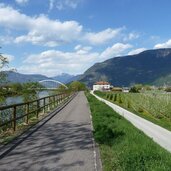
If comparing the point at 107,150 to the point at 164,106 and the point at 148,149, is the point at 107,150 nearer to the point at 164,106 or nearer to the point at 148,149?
the point at 148,149

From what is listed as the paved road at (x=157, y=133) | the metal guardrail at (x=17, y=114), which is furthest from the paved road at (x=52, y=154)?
the paved road at (x=157, y=133)

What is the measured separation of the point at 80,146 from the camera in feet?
40.1

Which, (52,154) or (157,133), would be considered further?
(157,133)

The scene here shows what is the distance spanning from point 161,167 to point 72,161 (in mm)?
3037

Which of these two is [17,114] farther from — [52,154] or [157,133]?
[52,154]

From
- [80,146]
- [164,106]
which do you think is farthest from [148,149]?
[164,106]

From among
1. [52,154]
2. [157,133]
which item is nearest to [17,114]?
[157,133]

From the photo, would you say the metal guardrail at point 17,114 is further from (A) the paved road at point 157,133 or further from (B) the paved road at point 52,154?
(A) the paved road at point 157,133

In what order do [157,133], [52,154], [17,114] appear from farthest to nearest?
[17,114], [157,133], [52,154]

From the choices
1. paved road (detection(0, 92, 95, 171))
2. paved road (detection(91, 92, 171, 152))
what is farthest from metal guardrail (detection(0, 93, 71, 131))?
paved road (detection(91, 92, 171, 152))

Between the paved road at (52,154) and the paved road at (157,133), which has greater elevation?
the paved road at (52,154)

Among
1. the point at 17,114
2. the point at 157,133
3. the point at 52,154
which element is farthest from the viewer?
the point at 17,114

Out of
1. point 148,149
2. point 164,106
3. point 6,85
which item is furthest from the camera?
point 164,106

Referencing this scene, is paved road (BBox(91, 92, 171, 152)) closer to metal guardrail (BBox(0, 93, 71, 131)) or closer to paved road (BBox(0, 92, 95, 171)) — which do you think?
paved road (BBox(0, 92, 95, 171))
